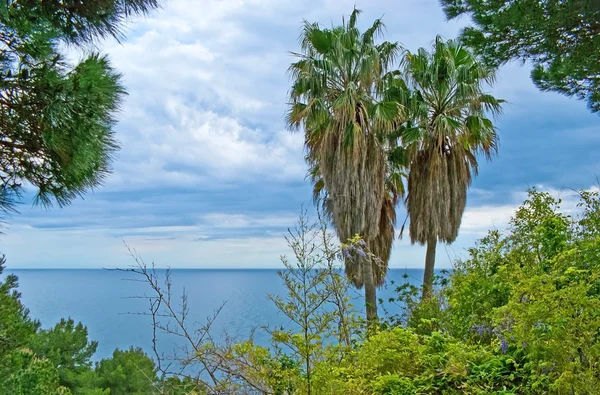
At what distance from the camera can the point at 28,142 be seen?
399 cm

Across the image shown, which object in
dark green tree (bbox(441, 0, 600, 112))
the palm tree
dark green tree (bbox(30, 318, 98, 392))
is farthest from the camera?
the palm tree

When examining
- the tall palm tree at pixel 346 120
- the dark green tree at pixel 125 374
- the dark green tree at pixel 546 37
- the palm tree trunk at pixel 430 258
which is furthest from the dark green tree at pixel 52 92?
the palm tree trunk at pixel 430 258

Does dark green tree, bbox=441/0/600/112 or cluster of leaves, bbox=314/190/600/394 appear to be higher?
dark green tree, bbox=441/0/600/112

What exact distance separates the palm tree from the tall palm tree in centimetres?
105

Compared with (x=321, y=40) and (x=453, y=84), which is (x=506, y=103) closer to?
(x=453, y=84)

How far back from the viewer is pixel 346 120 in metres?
8.59

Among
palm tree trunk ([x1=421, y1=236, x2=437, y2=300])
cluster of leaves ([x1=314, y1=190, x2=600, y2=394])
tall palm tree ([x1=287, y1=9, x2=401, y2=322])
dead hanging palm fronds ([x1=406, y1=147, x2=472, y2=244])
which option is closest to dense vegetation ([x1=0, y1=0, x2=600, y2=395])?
cluster of leaves ([x1=314, y1=190, x2=600, y2=394])

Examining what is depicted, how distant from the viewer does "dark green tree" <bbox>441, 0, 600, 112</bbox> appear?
14.3ft

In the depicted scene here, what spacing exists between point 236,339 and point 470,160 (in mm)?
7697

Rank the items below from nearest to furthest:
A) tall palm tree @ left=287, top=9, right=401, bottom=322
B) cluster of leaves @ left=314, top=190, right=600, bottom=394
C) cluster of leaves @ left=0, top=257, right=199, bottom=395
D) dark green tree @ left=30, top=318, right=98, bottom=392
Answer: cluster of leaves @ left=314, top=190, right=600, bottom=394
cluster of leaves @ left=0, top=257, right=199, bottom=395
dark green tree @ left=30, top=318, right=98, bottom=392
tall palm tree @ left=287, top=9, right=401, bottom=322

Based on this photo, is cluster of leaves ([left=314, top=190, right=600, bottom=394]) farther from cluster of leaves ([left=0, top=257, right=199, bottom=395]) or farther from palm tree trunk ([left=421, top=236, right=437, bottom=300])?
palm tree trunk ([left=421, top=236, right=437, bottom=300])

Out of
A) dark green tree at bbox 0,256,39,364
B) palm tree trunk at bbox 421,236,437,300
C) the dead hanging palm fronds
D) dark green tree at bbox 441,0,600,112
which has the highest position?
dark green tree at bbox 441,0,600,112

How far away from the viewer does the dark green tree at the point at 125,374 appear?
6.36 meters

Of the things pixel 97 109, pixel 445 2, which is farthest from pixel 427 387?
pixel 445 2
